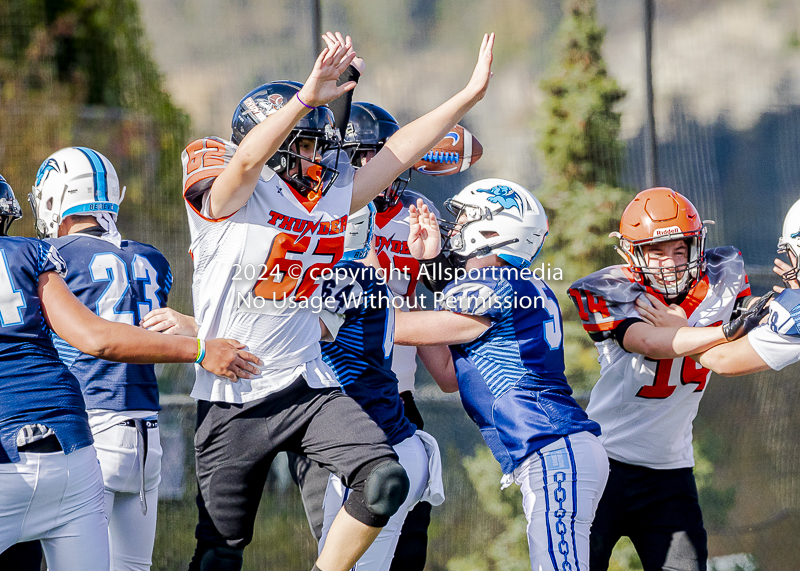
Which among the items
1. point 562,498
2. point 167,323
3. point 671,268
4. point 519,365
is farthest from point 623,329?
point 167,323

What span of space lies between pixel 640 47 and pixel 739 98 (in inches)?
26.1

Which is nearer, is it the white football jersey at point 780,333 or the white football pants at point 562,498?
the white football pants at point 562,498

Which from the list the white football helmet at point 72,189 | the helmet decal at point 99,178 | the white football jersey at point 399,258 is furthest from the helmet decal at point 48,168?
the white football jersey at point 399,258

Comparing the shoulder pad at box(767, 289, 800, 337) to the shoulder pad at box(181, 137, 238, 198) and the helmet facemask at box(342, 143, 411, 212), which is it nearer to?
the helmet facemask at box(342, 143, 411, 212)

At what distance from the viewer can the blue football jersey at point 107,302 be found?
3.45m

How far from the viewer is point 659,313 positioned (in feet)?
11.8

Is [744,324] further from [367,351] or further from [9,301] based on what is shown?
[9,301]

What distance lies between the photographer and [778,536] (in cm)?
511

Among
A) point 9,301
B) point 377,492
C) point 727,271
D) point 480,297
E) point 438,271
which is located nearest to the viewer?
point 9,301

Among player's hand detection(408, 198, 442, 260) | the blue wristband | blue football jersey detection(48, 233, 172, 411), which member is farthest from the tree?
the blue wristband

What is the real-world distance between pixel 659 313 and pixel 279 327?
1594 millimetres

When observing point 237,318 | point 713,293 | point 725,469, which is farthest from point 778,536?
point 237,318

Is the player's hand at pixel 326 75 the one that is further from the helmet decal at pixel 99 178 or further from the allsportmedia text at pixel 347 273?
the helmet decal at pixel 99 178

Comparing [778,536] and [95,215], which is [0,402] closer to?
[95,215]
